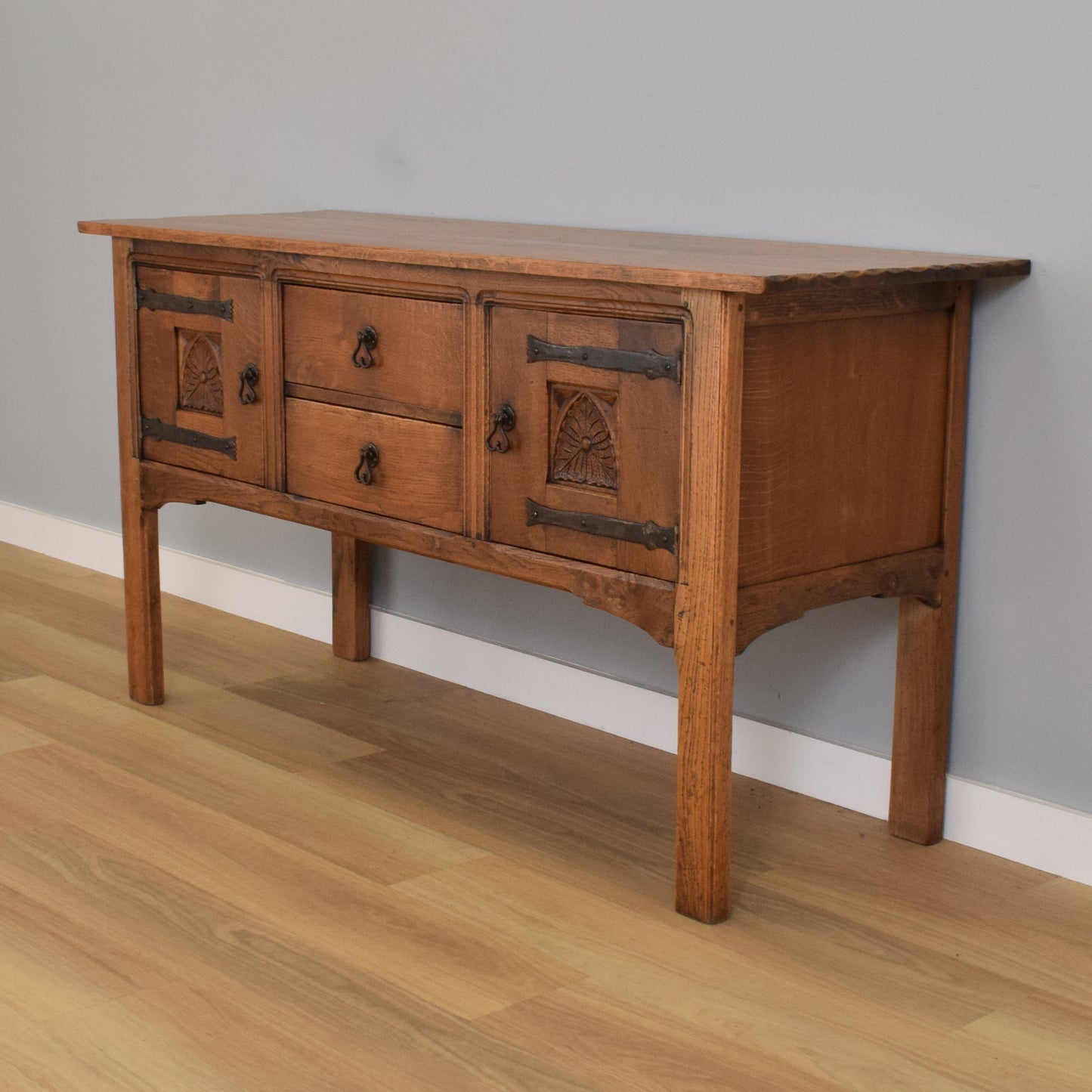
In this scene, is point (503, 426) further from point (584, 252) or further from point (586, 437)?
point (584, 252)

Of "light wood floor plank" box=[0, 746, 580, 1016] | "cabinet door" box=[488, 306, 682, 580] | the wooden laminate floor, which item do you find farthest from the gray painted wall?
"light wood floor plank" box=[0, 746, 580, 1016]

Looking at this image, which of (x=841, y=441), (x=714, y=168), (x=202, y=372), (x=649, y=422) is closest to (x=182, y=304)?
(x=202, y=372)

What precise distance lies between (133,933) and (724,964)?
671mm

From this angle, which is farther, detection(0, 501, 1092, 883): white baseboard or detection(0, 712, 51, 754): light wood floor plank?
detection(0, 712, 51, 754): light wood floor plank

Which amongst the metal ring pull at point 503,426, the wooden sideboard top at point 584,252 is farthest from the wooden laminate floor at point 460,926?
the wooden sideboard top at point 584,252

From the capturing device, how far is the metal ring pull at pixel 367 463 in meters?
2.12

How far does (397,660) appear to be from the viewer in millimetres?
2893

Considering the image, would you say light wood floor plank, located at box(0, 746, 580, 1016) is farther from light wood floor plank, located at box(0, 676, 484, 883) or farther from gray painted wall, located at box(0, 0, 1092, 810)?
gray painted wall, located at box(0, 0, 1092, 810)

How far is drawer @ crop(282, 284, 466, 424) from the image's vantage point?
200 centimetres

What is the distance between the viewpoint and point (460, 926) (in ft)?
6.07

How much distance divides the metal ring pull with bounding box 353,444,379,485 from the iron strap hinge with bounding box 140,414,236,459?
297mm

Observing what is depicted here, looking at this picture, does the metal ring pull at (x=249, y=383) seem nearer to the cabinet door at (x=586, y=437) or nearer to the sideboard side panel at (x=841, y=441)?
the cabinet door at (x=586, y=437)

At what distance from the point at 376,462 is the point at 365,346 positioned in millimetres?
155

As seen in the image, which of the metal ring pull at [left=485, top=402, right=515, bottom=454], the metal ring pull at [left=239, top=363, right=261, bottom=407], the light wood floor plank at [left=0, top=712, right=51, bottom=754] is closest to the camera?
the metal ring pull at [left=485, top=402, right=515, bottom=454]
